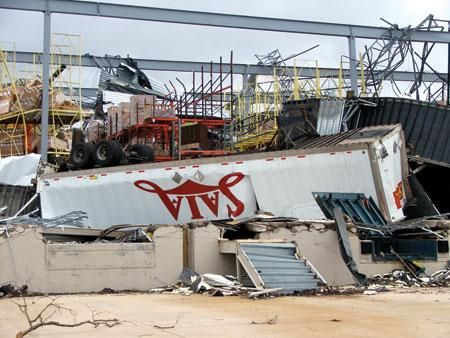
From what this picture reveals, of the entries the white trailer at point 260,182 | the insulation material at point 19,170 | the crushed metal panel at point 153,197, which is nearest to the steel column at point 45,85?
the insulation material at point 19,170

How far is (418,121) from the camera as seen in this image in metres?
18.2

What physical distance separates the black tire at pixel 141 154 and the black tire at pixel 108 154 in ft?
1.15

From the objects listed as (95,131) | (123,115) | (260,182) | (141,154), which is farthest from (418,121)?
(95,131)

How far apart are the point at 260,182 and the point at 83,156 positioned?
21.6 ft

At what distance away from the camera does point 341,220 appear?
13.2 m

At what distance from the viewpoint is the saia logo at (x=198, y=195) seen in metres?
15.4

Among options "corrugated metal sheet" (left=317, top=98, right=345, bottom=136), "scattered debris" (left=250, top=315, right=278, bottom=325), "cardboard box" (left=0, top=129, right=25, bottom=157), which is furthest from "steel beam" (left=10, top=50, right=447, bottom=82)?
"scattered debris" (left=250, top=315, right=278, bottom=325)

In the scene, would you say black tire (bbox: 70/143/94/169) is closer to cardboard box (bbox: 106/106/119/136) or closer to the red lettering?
cardboard box (bbox: 106/106/119/136)

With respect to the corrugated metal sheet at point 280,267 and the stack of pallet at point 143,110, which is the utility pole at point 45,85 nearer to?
the stack of pallet at point 143,110

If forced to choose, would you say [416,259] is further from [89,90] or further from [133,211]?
[89,90]

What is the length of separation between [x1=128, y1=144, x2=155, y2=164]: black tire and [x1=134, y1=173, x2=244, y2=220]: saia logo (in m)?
2.10

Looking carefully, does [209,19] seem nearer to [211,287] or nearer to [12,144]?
[12,144]

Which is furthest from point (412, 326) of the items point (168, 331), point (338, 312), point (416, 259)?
point (416, 259)

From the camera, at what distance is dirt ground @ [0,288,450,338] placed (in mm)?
6926
